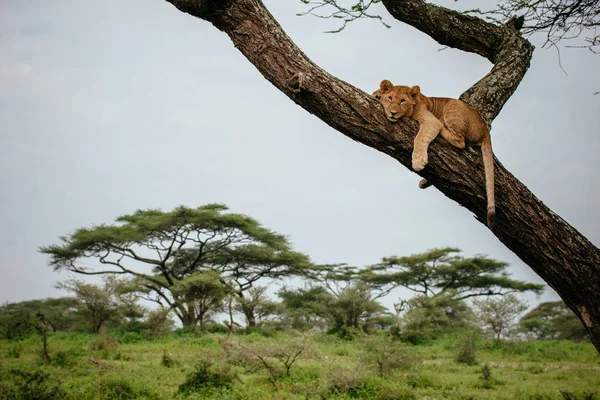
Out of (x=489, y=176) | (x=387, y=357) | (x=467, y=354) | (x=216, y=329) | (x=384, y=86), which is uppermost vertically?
(x=384, y=86)

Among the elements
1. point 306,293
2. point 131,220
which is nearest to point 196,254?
point 131,220

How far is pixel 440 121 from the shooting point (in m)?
2.71

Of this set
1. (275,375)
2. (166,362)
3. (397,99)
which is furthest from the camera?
(166,362)

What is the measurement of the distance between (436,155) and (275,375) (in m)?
7.86

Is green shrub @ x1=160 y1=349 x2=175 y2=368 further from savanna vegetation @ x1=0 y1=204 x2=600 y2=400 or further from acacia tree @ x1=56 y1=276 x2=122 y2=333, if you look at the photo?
acacia tree @ x1=56 y1=276 x2=122 y2=333

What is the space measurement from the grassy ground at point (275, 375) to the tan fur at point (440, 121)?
509 centimetres

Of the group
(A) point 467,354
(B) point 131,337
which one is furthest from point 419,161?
(B) point 131,337

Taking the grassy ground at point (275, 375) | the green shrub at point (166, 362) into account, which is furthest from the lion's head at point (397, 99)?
the green shrub at point (166, 362)

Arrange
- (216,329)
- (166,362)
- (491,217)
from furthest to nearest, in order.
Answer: (216,329) → (166,362) → (491,217)

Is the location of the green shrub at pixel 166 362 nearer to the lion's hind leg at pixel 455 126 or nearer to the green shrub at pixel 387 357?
the green shrub at pixel 387 357

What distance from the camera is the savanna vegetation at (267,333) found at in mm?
8273

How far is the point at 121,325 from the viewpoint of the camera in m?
18.2

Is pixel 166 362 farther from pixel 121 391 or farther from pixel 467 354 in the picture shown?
pixel 467 354

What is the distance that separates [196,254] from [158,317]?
6883 mm
